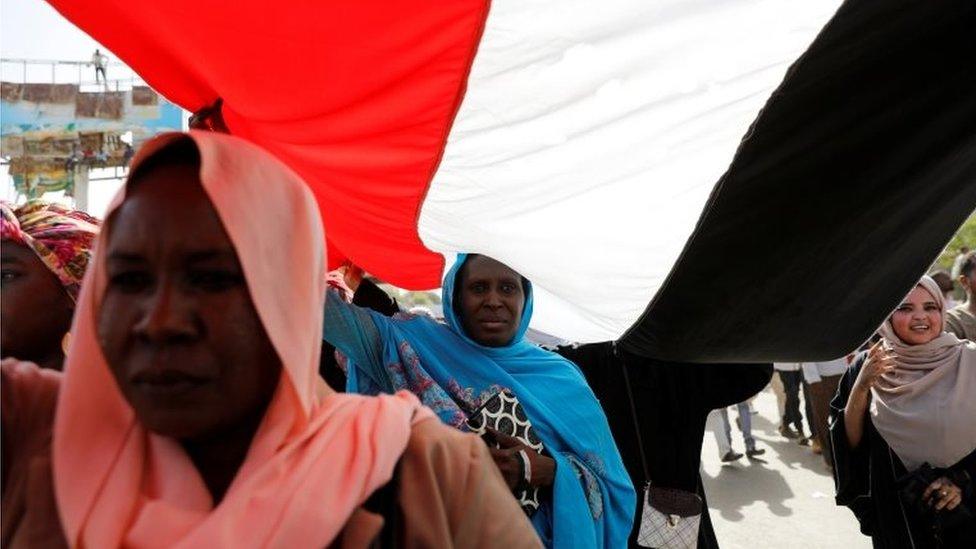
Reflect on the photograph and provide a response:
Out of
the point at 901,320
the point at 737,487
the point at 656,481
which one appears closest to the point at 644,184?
the point at 656,481

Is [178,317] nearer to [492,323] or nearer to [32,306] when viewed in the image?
[32,306]

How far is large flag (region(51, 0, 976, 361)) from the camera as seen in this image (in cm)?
136

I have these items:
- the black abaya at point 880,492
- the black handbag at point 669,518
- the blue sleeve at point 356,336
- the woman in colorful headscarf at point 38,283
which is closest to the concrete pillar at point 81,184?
the blue sleeve at point 356,336

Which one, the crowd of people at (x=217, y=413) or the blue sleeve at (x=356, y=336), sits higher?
the crowd of people at (x=217, y=413)

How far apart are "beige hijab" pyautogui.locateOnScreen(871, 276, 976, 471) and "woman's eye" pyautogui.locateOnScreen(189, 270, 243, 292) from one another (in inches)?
117

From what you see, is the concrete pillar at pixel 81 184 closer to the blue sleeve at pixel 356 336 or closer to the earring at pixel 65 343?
the blue sleeve at pixel 356 336

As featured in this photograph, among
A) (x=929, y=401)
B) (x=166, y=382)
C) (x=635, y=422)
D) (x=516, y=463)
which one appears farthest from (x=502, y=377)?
(x=929, y=401)

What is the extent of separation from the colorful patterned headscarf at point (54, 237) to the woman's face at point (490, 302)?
3.90 ft

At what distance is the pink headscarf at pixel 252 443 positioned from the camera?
0.97 metres

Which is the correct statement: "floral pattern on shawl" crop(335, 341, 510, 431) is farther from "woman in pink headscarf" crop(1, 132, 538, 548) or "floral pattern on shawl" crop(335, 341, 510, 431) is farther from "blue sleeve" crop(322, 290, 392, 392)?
"woman in pink headscarf" crop(1, 132, 538, 548)

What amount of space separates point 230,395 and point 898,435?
3190 millimetres

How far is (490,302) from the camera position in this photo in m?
2.53

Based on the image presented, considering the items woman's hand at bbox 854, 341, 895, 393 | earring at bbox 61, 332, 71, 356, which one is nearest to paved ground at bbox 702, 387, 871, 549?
woman's hand at bbox 854, 341, 895, 393

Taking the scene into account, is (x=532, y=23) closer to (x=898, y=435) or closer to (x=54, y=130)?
(x=898, y=435)
